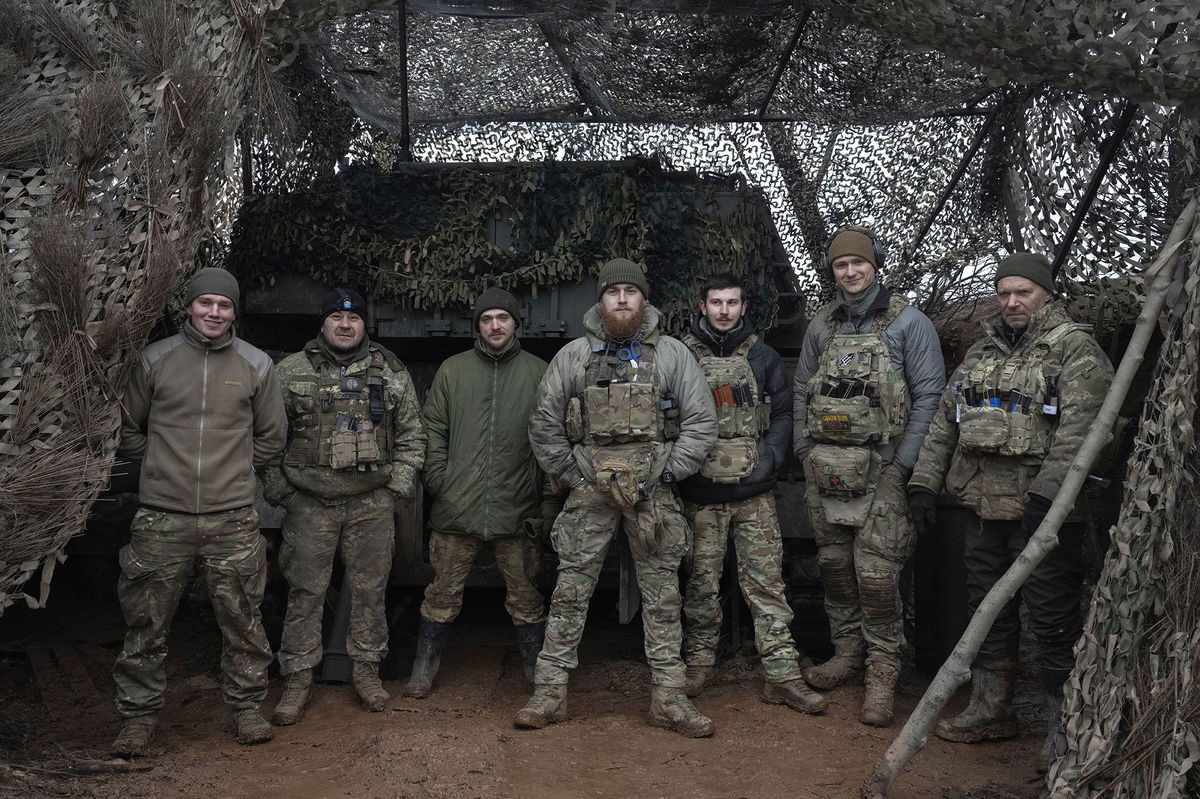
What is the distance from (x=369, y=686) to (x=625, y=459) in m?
1.70

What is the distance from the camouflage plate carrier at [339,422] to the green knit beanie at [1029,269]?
2887mm

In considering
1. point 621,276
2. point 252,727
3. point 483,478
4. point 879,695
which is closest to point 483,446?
point 483,478

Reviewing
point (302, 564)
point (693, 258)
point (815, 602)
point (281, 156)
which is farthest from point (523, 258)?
point (815, 602)

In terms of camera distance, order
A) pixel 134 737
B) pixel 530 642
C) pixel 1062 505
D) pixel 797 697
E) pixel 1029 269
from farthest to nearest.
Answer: pixel 530 642, pixel 797 697, pixel 1029 269, pixel 134 737, pixel 1062 505

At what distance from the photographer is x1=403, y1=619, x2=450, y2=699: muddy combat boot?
→ 18.7 feet

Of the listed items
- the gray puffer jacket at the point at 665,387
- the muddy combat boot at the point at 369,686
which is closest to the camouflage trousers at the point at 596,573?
the gray puffer jacket at the point at 665,387

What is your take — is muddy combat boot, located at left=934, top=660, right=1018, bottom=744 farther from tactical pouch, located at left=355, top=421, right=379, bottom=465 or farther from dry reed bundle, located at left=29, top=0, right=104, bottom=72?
dry reed bundle, located at left=29, top=0, right=104, bottom=72

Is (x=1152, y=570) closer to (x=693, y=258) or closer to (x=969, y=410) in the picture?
(x=969, y=410)

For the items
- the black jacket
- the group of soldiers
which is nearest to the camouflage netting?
the group of soldiers

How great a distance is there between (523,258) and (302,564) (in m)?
2.20

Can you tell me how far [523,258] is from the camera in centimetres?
660

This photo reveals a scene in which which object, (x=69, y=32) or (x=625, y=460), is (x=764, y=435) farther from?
(x=69, y=32)

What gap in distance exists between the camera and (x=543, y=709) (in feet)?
17.0

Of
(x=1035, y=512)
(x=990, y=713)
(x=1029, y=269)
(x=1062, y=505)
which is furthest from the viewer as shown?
(x=990, y=713)
